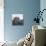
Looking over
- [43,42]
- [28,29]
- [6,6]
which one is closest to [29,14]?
[28,29]

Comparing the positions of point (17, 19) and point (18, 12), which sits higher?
point (18, 12)

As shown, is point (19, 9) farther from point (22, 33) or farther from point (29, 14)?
point (22, 33)

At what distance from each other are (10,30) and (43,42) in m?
2.68

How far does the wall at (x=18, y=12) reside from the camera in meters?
5.07

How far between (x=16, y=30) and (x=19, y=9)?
32.9 inches

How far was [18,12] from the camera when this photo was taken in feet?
16.8

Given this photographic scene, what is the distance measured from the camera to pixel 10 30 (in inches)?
201

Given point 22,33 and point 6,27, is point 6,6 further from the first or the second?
point 22,33

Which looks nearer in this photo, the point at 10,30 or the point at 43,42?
the point at 43,42

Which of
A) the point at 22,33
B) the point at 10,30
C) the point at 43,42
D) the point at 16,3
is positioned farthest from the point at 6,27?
the point at 43,42

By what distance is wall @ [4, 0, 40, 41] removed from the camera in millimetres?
5070

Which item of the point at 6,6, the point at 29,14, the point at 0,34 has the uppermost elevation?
the point at 6,6

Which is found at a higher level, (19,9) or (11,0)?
(11,0)

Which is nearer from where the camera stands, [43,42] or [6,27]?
[43,42]
